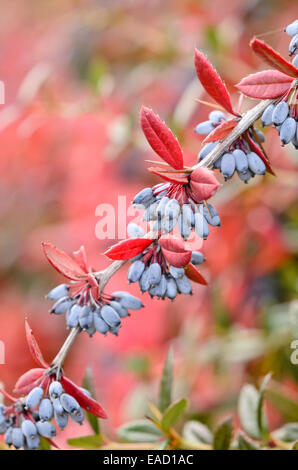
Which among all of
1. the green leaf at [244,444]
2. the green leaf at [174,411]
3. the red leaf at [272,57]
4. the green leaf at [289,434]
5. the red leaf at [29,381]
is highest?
the red leaf at [272,57]

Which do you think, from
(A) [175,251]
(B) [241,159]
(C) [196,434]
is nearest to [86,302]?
(A) [175,251]

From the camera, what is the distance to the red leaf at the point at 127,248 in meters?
0.57

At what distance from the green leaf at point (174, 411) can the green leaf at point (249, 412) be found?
0.16 meters

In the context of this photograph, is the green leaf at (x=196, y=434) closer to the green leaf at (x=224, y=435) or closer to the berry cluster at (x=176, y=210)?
the green leaf at (x=224, y=435)

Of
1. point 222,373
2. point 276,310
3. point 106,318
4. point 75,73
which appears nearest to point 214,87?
point 106,318

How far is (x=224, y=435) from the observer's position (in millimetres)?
813

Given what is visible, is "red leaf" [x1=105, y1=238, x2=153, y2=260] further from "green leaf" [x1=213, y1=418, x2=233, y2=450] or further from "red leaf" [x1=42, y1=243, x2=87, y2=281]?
"green leaf" [x1=213, y1=418, x2=233, y2=450]

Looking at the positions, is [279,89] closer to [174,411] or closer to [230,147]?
[230,147]

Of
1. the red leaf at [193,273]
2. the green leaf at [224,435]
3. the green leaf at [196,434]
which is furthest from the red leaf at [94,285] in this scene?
the green leaf at [196,434]

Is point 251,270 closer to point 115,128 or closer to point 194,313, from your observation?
point 194,313

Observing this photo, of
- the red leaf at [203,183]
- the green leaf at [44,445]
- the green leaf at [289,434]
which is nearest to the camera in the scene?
the red leaf at [203,183]

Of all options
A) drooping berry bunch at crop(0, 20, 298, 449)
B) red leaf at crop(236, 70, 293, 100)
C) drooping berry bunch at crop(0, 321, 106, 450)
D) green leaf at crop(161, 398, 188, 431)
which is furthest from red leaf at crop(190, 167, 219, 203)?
green leaf at crop(161, 398, 188, 431)

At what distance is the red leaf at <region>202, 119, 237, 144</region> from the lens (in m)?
0.56

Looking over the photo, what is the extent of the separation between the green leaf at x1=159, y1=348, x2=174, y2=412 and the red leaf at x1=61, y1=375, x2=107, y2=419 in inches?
9.7
